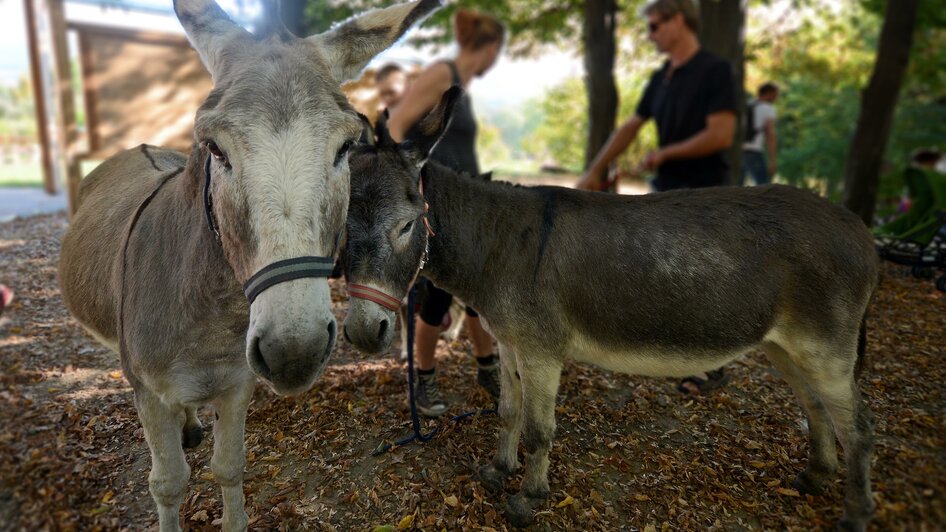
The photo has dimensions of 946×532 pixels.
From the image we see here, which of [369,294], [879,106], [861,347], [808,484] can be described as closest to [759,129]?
[879,106]

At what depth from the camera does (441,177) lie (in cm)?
269

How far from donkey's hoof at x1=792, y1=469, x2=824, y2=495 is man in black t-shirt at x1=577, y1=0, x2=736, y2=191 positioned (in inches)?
78.3

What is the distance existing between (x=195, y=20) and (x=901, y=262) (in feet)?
14.1

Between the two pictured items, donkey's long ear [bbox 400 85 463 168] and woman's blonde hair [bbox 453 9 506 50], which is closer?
donkey's long ear [bbox 400 85 463 168]

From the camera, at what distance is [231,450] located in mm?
2348

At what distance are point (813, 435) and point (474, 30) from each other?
3.12 m

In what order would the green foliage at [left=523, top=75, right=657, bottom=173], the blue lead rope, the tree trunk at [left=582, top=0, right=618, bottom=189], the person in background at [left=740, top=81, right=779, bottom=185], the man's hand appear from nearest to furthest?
the blue lead rope → the man's hand → the tree trunk at [left=582, top=0, right=618, bottom=189] → the person in background at [left=740, top=81, right=779, bottom=185] → the green foliage at [left=523, top=75, right=657, bottom=173]

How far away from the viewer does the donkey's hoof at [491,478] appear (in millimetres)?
2846

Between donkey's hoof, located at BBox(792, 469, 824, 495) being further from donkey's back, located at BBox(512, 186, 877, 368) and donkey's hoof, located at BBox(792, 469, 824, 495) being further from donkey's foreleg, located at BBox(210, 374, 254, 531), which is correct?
donkey's foreleg, located at BBox(210, 374, 254, 531)

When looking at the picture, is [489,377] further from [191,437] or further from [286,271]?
[286,271]

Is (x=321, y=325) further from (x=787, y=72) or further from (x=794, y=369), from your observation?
(x=787, y=72)

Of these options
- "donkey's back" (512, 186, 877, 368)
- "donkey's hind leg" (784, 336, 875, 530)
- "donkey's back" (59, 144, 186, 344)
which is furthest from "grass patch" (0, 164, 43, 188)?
"donkey's hind leg" (784, 336, 875, 530)

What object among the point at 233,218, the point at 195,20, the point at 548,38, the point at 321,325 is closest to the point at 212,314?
the point at 233,218

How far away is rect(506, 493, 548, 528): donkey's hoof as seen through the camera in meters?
2.57
